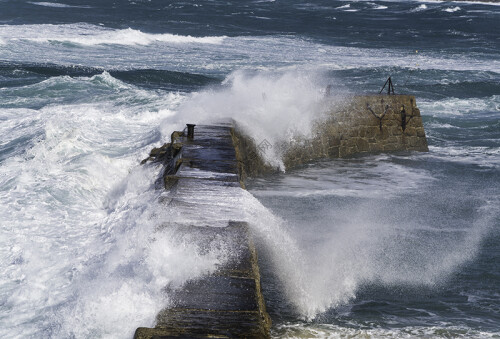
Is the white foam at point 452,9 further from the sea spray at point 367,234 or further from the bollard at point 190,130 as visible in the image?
the bollard at point 190,130

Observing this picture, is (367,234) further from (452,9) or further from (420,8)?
(420,8)

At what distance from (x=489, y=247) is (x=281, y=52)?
89.6 ft

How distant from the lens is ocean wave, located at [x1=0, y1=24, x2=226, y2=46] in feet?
111

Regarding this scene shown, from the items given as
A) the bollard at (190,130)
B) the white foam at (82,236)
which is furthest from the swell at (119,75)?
the bollard at (190,130)

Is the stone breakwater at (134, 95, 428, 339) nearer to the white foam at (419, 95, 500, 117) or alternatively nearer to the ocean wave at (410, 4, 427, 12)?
the white foam at (419, 95, 500, 117)

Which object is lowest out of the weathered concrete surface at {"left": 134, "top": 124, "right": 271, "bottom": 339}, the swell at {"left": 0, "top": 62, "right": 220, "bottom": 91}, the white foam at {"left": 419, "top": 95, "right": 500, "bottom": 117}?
the weathered concrete surface at {"left": 134, "top": 124, "right": 271, "bottom": 339}

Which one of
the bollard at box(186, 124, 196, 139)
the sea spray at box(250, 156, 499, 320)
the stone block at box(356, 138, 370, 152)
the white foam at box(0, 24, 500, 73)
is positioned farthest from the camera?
the white foam at box(0, 24, 500, 73)

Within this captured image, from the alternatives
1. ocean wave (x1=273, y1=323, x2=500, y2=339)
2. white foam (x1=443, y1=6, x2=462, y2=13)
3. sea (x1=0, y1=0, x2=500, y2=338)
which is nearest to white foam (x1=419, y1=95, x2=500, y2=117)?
sea (x1=0, y1=0, x2=500, y2=338)

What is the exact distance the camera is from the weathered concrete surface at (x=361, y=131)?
41.8ft

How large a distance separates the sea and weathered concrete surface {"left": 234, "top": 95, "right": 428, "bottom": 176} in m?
0.25

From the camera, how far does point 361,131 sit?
44.4 feet

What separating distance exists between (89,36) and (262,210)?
99.9 feet

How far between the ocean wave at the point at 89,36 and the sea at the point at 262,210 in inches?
270

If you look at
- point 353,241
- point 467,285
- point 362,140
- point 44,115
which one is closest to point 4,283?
point 353,241
